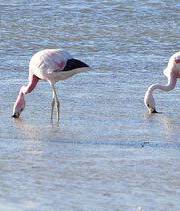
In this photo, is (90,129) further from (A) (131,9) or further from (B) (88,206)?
(A) (131,9)

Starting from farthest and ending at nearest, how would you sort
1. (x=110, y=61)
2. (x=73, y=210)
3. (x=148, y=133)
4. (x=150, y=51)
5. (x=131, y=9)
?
(x=131, y=9)
(x=150, y=51)
(x=110, y=61)
(x=148, y=133)
(x=73, y=210)

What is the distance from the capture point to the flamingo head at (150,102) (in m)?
10.2

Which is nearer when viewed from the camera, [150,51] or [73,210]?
[73,210]

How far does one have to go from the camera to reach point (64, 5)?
723 inches

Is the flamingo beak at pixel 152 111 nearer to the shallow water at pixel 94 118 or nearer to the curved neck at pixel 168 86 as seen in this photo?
the shallow water at pixel 94 118

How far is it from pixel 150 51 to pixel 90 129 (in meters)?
5.00

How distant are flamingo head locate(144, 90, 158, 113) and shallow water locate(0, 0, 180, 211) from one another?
112 millimetres

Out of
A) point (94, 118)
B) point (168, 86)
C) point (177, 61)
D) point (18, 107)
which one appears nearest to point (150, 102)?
point (168, 86)

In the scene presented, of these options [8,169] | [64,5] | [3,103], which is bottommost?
[64,5]

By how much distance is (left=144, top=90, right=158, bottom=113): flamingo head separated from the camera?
10.2 m

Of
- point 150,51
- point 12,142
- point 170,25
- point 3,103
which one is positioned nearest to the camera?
point 12,142

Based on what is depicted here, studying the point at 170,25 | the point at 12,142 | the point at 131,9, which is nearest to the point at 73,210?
the point at 12,142

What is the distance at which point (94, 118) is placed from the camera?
9.59 metres

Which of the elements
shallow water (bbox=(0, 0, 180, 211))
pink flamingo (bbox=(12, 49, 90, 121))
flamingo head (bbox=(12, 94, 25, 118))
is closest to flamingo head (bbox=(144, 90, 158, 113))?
shallow water (bbox=(0, 0, 180, 211))
